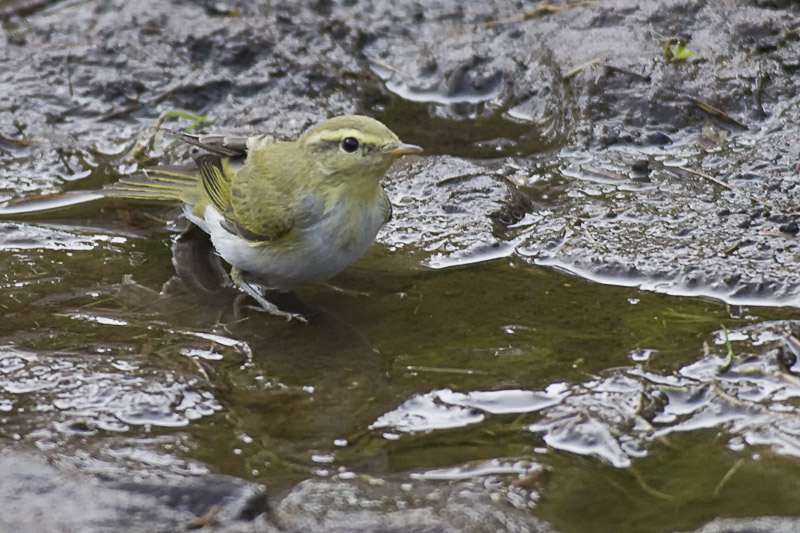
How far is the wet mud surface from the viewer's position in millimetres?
4266

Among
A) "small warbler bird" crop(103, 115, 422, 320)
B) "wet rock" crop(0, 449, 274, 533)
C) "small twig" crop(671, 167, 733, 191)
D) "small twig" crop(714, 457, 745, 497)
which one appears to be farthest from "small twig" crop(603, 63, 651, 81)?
"wet rock" crop(0, 449, 274, 533)

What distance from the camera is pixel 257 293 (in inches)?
249

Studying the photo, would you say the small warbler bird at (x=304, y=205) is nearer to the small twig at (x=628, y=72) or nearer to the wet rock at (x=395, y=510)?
the wet rock at (x=395, y=510)

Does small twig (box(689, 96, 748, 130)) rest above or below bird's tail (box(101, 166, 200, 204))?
above

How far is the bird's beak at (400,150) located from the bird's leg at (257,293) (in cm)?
118

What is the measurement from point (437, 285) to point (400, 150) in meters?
1.09

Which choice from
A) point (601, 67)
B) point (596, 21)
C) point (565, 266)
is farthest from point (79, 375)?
point (596, 21)

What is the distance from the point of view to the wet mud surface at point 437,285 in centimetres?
427

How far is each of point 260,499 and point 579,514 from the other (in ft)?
4.24

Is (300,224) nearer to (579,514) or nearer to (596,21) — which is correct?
(579,514)

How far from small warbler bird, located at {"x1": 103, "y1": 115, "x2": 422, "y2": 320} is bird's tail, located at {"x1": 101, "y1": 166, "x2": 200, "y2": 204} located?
1.33ft

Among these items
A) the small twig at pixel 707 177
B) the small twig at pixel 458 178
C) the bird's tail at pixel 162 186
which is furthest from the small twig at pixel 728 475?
the bird's tail at pixel 162 186

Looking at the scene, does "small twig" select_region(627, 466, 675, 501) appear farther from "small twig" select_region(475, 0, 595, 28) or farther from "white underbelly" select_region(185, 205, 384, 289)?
"small twig" select_region(475, 0, 595, 28)

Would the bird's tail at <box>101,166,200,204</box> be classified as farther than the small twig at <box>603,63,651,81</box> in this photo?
No
